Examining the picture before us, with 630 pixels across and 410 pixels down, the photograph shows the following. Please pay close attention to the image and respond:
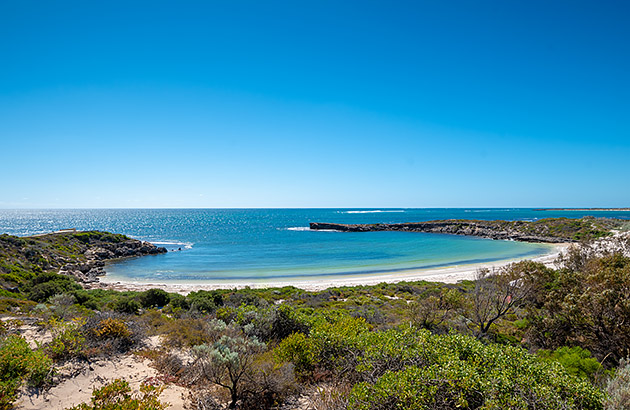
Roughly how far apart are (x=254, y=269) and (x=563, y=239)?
59.3m

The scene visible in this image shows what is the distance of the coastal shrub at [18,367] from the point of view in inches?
209

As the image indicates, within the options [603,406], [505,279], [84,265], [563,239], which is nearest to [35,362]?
[603,406]

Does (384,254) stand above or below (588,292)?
below

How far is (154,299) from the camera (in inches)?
664

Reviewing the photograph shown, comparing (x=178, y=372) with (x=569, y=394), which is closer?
(x=569, y=394)

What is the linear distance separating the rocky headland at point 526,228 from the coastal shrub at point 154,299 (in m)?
52.4

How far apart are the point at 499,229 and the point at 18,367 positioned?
282 ft

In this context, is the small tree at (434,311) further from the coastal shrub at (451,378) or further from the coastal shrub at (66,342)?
the coastal shrub at (66,342)

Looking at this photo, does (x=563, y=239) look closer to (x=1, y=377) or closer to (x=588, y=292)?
(x=588, y=292)

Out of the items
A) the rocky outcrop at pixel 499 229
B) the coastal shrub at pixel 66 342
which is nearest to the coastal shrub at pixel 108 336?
the coastal shrub at pixel 66 342

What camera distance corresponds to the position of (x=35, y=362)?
19.2 ft

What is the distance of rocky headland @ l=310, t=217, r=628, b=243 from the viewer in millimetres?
56719

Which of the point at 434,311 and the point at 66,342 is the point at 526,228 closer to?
the point at 434,311

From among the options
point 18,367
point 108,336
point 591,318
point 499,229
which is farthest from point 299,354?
point 499,229
